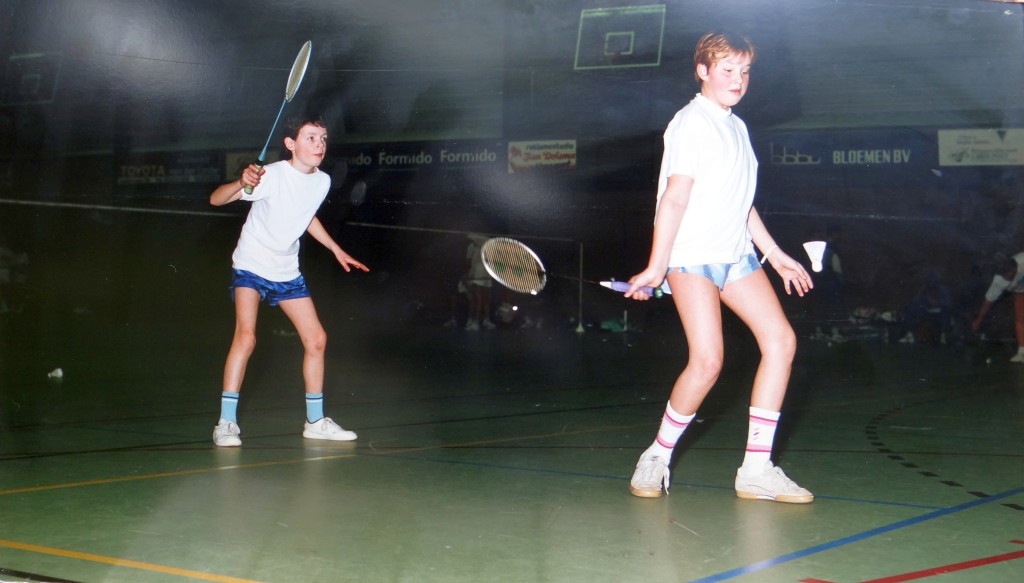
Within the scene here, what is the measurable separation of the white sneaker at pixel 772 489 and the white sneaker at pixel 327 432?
2.40 metres

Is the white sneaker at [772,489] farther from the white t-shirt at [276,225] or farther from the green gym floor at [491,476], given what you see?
the white t-shirt at [276,225]

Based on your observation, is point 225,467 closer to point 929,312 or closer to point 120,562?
point 120,562

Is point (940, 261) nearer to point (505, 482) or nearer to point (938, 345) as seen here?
point (938, 345)

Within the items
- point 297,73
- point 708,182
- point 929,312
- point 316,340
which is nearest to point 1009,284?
point 929,312

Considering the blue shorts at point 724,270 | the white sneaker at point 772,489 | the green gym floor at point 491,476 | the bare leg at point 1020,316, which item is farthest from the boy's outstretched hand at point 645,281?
the bare leg at point 1020,316

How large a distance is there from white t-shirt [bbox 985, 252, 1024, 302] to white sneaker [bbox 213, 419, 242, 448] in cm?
988

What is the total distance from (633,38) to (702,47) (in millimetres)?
12257

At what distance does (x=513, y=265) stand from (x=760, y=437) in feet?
6.94

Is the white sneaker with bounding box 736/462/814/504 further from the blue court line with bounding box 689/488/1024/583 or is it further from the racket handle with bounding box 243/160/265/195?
the racket handle with bounding box 243/160/265/195

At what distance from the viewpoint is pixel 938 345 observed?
49.0 feet

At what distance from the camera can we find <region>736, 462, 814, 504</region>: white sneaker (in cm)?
423

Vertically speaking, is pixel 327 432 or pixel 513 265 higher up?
pixel 513 265

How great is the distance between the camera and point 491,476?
4840mm

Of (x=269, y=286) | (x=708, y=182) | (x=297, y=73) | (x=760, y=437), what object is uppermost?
(x=297, y=73)
